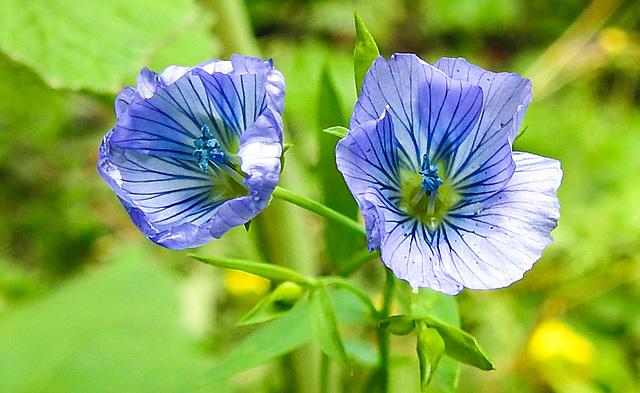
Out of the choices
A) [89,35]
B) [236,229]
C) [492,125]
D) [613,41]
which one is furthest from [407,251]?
[613,41]

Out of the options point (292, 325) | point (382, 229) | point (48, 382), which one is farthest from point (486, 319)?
point (382, 229)

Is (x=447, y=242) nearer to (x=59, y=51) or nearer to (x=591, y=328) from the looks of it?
(x=59, y=51)

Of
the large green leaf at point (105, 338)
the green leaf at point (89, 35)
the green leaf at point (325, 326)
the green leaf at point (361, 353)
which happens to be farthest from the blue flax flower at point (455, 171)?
the large green leaf at point (105, 338)

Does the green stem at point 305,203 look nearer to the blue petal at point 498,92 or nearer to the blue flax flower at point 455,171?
the blue flax flower at point 455,171

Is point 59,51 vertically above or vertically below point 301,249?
above

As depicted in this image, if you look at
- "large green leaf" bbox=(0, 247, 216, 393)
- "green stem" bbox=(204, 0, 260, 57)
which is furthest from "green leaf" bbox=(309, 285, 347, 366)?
"large green leaf" bbox=(0, 247, 216, 393)

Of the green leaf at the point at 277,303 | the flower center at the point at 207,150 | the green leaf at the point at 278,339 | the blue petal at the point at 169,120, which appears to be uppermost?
the blue petal at the point at 169,120
